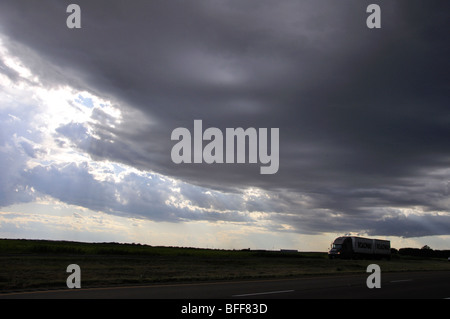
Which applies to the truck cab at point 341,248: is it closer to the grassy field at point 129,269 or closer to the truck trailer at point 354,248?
the truck trailer at point 354,248

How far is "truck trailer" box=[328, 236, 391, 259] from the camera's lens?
64.7m

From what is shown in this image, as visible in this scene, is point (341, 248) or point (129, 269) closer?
point (129, 269)

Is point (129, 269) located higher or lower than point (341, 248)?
higher

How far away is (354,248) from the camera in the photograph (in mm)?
65688

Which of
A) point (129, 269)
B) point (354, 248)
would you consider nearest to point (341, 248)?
point (354, 248)

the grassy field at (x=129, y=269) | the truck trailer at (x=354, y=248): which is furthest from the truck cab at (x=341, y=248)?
the grassy field at (x=129, y=269)

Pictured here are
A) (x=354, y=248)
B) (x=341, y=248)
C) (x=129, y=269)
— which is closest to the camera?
(x=129, y=269)

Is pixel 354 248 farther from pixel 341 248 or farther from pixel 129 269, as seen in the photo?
pixel 129 269

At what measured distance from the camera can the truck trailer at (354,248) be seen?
6469 centimetres

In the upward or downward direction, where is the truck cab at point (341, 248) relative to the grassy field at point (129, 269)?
downward

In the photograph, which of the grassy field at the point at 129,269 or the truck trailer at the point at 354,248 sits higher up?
the grassy field at the point at 129,269

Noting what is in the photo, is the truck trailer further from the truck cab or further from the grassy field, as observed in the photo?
the grassy field

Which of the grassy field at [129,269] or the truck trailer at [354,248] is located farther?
the truck trailer at [354,248]
